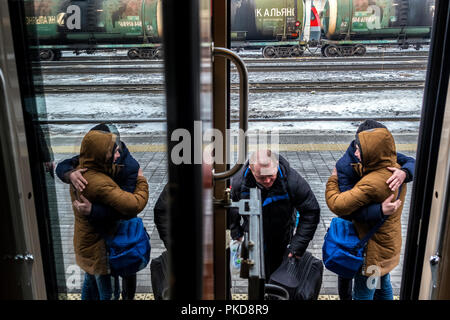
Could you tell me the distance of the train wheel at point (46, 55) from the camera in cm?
174

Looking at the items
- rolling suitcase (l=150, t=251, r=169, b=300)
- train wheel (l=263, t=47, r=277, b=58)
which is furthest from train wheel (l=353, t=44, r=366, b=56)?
rolling suitcase (l=150, t=251, r=169, b=300)

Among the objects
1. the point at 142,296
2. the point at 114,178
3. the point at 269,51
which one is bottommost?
the point at 142,296

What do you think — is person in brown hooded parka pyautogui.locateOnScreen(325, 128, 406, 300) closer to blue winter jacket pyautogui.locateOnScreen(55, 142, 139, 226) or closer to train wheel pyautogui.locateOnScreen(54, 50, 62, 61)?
blue winter jacket pyautogui.locateOnScreen(55, 142, 139, 226)

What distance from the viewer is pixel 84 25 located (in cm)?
179

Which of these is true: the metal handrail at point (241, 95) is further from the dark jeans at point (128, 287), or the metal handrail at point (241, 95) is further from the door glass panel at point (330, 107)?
the dark jeans at point (128, 287)

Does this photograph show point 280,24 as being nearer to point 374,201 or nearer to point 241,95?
point 374,201

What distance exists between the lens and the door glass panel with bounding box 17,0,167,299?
1723 mm

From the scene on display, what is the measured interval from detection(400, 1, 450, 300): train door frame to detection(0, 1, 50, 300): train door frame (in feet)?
5.89

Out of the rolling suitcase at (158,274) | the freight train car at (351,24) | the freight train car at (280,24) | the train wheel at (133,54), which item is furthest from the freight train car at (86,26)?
the freight train car at (351,24)

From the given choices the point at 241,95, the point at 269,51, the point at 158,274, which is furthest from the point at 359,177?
the point at 269,51

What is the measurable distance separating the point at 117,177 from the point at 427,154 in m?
1.52

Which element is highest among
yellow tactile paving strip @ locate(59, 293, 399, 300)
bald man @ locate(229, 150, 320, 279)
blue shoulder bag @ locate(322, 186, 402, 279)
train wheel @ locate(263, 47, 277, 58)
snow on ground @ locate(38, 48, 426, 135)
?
train wheel @ locate(263, 47, 277, 58)

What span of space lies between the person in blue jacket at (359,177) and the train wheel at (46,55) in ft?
5.10

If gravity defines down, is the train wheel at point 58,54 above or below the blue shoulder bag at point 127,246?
above
